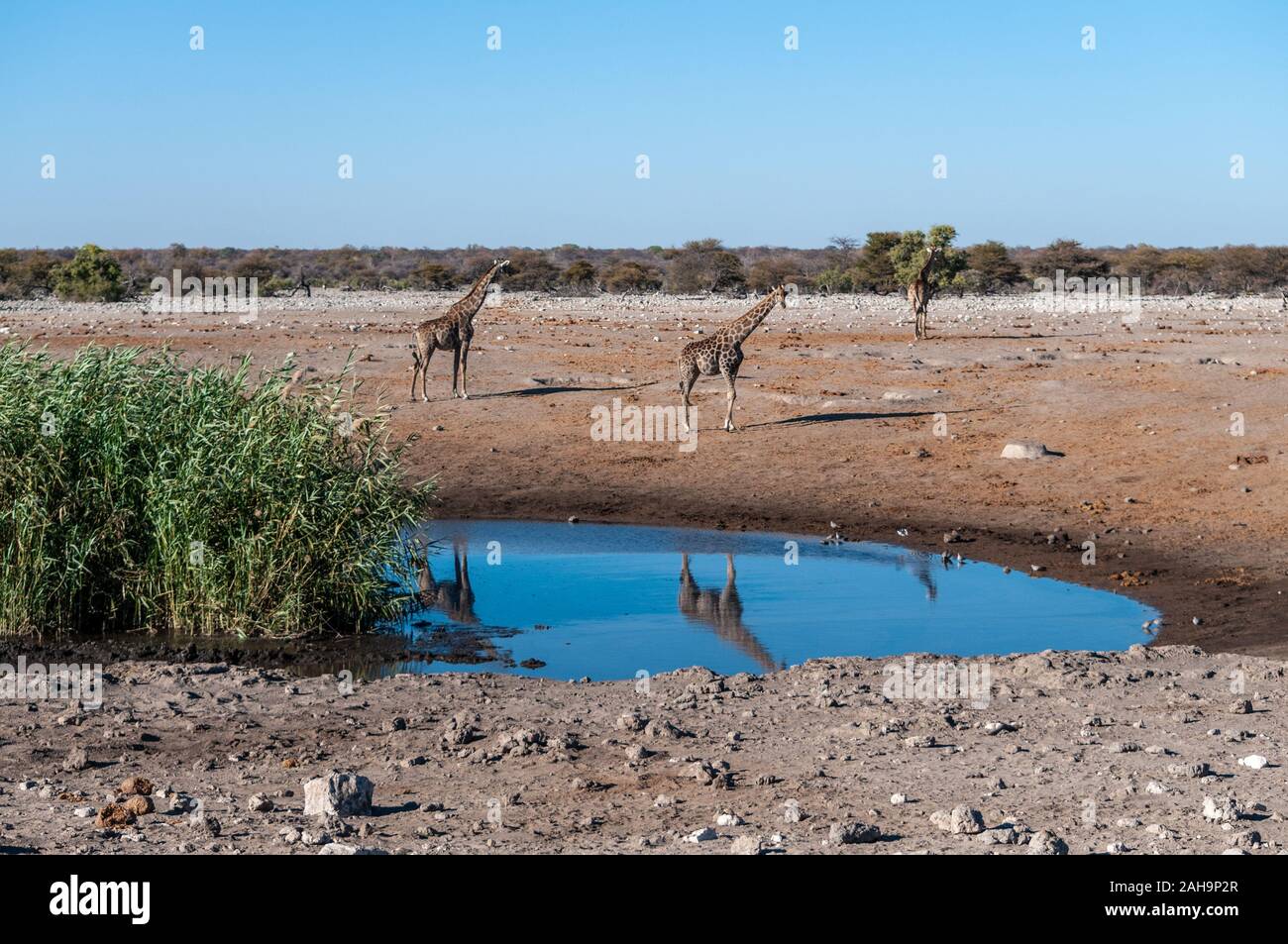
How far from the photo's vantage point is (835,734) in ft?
27.7

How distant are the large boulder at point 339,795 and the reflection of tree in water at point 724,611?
410cm

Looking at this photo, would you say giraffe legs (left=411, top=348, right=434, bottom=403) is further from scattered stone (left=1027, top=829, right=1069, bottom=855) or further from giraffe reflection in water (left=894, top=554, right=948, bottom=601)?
scattered stone (left=1027, top=829, right=1069, bottom=855)

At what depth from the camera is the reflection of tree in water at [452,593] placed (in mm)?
12227

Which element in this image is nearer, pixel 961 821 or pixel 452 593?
pixel 961 821

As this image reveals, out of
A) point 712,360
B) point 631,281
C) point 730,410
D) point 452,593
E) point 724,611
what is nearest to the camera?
point 724,611

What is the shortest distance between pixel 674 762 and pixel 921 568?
6.27m

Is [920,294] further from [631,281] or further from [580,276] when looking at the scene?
[580,276]

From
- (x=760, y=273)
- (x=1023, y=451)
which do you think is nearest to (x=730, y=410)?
(x=1023, y=451)

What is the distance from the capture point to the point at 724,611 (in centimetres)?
1228

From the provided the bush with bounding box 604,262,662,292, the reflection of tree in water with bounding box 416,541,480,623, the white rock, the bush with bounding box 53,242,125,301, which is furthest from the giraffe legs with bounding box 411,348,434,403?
the bush with bounding box 604,262,662,292

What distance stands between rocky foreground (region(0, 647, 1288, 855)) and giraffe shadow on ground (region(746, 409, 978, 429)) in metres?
10.3

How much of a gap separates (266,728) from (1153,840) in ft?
15.9

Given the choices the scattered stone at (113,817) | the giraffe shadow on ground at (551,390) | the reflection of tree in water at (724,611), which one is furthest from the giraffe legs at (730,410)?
the scattered stone at (113,817)

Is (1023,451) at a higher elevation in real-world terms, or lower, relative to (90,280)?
lower
